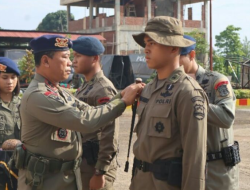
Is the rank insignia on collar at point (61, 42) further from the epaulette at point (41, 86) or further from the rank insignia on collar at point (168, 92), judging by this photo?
the rank insignia on collar at point (168, 92)

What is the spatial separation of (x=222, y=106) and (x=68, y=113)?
4.05 ft

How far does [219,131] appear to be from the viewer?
14.2ft

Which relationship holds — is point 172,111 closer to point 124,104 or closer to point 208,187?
point 124,104

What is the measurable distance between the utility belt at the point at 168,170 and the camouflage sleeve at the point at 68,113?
58 centimetres

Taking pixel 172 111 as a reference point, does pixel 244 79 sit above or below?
below

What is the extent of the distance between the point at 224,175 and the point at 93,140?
128 cm

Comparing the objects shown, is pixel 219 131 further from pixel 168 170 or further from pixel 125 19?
pixel 125 19

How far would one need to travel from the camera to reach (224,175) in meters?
4.37

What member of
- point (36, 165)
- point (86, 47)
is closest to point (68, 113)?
point (36, 165)

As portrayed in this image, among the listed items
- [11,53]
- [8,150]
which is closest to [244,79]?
[11,53]

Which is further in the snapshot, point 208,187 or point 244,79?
point 244,79

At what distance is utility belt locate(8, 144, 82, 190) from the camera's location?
13.1ft

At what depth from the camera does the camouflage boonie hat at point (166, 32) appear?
3669 millimetres

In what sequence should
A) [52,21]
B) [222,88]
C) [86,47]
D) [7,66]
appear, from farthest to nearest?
[52,21] < [7,66] < [86,47] < [222,88]
